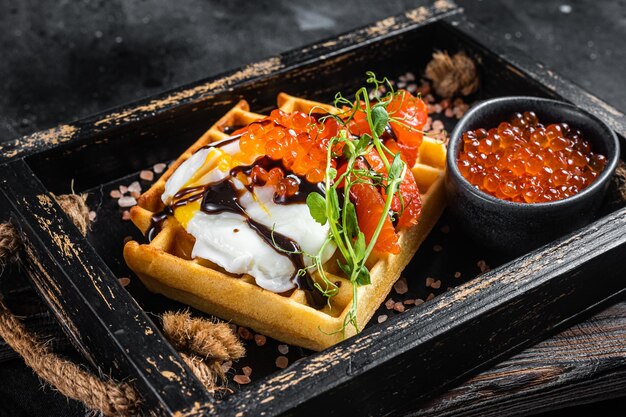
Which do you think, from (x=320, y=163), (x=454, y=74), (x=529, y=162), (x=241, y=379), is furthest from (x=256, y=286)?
(x=454, y=74)

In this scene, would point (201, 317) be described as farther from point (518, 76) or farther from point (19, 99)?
point (19, 99)

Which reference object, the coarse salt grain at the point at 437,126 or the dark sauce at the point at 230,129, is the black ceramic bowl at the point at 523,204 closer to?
the coarse salt grain at the point at 437,126

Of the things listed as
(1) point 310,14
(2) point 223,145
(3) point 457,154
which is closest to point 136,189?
(2) point 223,145

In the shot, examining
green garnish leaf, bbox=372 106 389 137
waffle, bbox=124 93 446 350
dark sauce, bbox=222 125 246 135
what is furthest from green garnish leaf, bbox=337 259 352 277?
dark sauce, bbox=222 125 246 135

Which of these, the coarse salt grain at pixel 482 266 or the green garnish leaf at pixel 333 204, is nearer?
the green garnish leaf at pixel 333 204

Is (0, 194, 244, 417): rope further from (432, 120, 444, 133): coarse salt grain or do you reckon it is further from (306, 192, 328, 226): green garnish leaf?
(432, 120, 444, 133): coarse salt grain

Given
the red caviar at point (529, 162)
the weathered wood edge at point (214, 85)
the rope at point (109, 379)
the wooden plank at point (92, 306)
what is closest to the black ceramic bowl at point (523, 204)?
the red caviar at point (529, 162)

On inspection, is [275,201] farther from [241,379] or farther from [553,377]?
[553,377]
